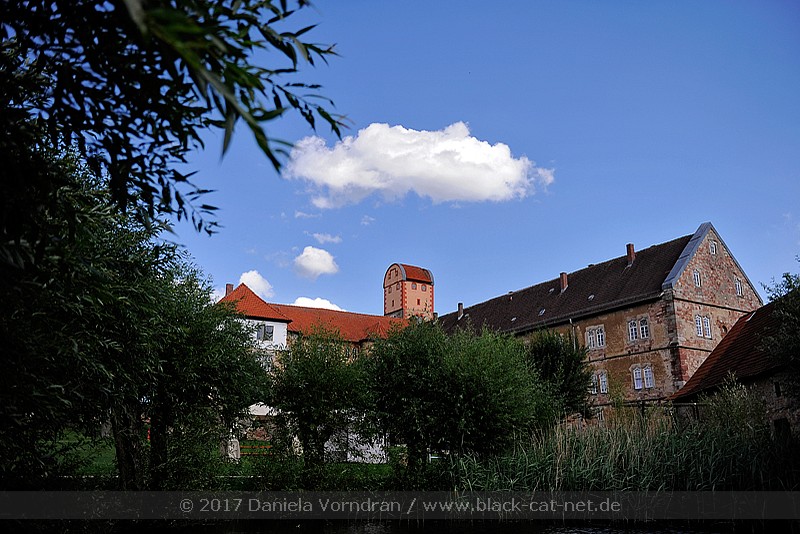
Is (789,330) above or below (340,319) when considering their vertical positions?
below

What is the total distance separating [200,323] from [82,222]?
12.1m

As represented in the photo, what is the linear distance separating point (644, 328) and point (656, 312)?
120 centimetres

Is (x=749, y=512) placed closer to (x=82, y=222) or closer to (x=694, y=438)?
(x=694, y=438)

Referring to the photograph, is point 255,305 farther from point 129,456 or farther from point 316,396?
point 129,456

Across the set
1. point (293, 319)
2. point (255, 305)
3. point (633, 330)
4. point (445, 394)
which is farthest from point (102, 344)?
point (293, 319)

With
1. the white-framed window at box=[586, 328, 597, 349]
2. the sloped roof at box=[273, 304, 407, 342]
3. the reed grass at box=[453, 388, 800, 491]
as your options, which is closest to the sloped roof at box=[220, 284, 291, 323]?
the sloped roof at box=[273, 304, 407, 342]

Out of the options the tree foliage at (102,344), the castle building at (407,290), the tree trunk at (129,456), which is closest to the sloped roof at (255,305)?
the tree foliage at (102,344)

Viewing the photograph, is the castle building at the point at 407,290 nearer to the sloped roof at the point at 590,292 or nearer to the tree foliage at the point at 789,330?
the sloped roof at the point at 590,292

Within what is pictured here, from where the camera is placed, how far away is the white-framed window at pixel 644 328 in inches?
1405

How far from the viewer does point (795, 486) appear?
538 inches

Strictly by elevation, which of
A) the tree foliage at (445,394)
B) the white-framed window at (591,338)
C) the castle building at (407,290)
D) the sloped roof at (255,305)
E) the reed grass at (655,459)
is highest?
the castle building at (407,290)

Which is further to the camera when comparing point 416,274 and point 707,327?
point 416,274

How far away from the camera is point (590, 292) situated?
4088cm

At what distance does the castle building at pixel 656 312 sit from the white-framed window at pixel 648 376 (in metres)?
0.06
